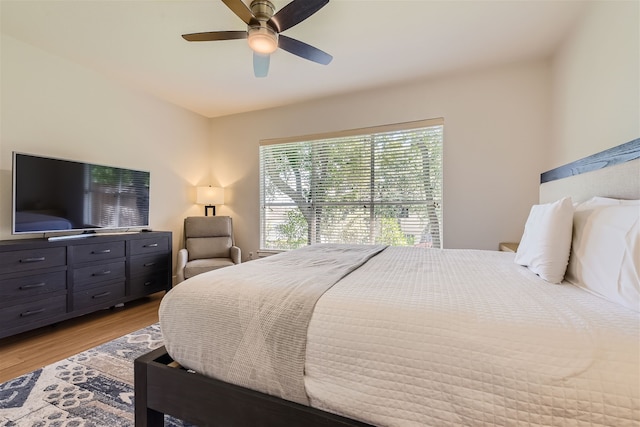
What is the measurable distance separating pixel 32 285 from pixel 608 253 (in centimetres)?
359

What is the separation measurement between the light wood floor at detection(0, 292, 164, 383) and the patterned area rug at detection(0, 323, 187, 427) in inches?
6.9

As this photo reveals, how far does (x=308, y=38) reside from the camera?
249 cm

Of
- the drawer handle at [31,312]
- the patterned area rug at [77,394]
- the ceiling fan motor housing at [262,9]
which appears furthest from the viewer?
the drawer handle at [31,312]

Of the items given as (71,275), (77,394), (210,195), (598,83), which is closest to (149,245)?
(71,275)

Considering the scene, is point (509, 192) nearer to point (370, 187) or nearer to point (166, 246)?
point (370, 187)

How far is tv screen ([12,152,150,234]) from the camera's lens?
2377mm

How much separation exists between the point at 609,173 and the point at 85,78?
14.6 ft

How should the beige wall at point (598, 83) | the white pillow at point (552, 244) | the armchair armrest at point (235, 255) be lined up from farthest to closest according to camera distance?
the armchair armrest at point (235, 255) < the beige wall at point (598, 83) < the white pillow at point (552, 244)

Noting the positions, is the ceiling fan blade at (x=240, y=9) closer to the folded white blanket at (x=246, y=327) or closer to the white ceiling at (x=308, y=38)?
the white ceiling at (x=308, y=38)

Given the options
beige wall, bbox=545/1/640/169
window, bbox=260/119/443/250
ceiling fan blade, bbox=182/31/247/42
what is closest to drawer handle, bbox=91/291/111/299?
window, bbox=260/119/443/250

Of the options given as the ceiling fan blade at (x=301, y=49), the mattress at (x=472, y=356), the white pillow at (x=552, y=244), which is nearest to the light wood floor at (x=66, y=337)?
the mattress at (x=472, y=356)

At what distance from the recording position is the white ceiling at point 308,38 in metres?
2.11

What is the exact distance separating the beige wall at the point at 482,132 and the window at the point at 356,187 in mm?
146

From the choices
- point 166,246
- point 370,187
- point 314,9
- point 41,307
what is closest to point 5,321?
point 41,307
